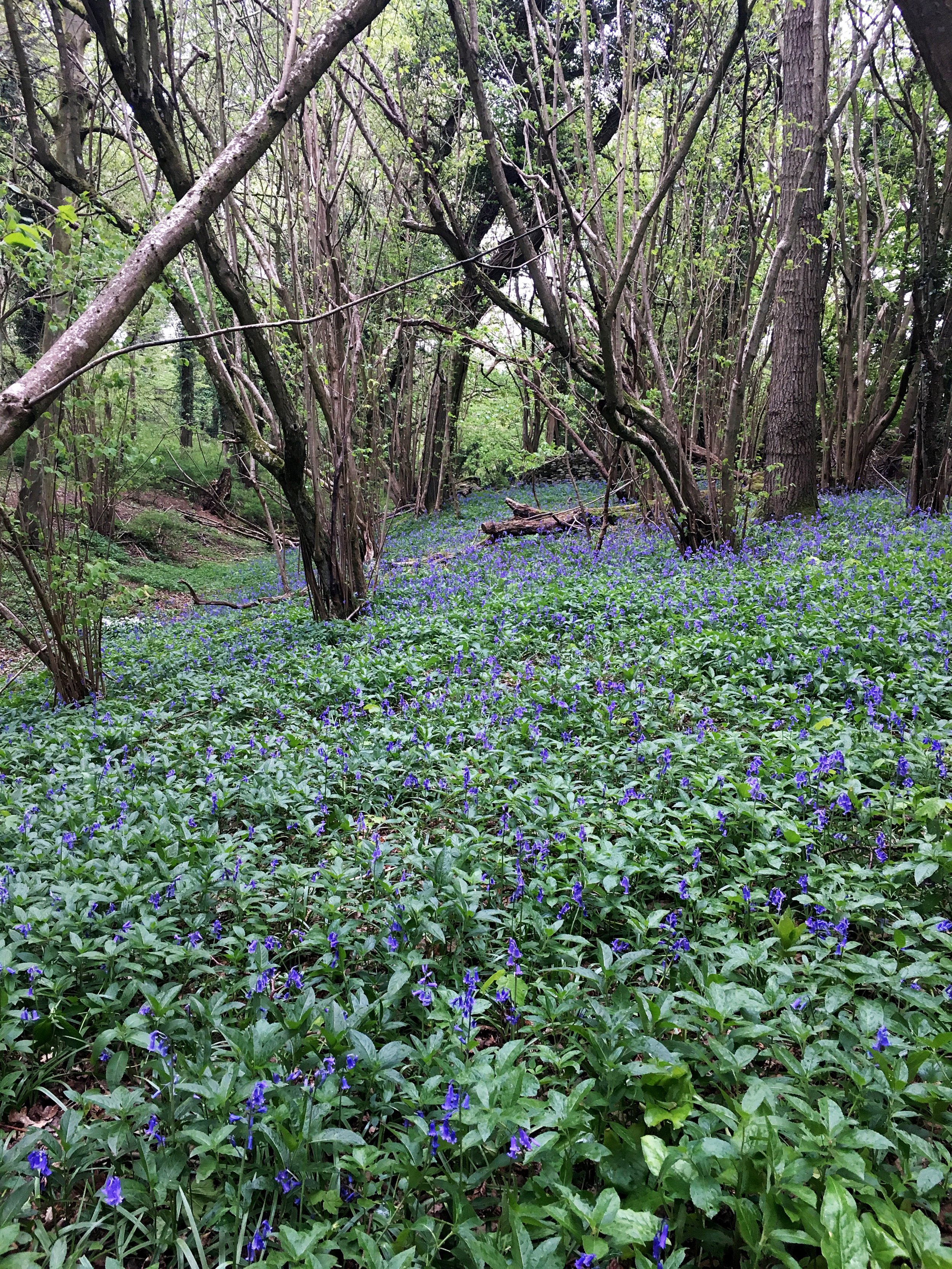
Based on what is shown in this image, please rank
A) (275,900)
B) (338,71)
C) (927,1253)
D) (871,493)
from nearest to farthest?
(927,1253), (275,900), (338,71), (871,493)

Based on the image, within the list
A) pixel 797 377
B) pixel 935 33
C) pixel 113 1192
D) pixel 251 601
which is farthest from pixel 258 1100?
pixel 797 377

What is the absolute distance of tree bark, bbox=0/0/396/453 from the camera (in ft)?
5.13

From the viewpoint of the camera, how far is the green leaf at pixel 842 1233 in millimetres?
1355

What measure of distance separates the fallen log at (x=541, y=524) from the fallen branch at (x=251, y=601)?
401 cm

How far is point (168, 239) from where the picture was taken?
2.00 metres

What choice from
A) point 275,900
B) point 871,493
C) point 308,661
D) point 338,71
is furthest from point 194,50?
point 871,493

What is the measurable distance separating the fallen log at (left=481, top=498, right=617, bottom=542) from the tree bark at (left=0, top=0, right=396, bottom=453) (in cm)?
1073

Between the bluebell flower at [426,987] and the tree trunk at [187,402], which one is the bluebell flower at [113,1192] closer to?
the bluebell flower at [426,987]

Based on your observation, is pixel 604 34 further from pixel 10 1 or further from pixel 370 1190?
pixel 370 1190

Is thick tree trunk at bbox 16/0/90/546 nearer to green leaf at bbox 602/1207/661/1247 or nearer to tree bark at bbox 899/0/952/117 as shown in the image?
tree bark at bbox 899/0/952/117

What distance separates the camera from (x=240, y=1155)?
170 centimetres

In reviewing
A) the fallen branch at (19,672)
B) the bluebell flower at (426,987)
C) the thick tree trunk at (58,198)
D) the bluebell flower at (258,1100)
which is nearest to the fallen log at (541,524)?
the thick tree trunk at (58,198)

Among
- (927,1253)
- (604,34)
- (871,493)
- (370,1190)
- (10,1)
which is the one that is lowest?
(370,1190)

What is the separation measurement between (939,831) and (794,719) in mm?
1198
